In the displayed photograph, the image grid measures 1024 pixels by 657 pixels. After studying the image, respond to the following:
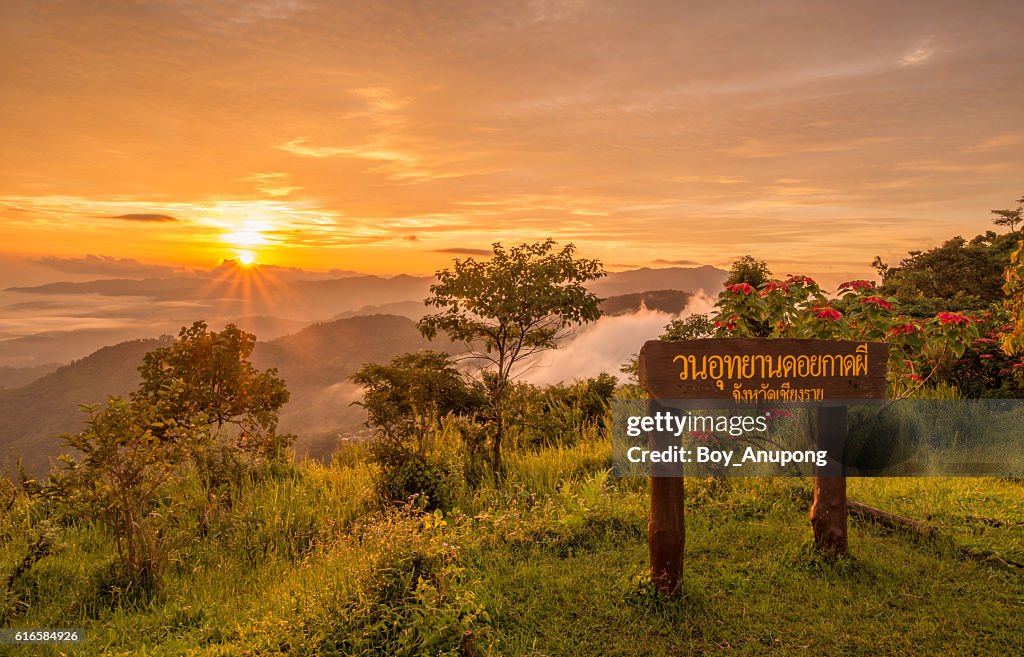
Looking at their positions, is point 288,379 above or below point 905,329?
below

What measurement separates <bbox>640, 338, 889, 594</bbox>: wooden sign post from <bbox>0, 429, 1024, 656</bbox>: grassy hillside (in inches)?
13.3

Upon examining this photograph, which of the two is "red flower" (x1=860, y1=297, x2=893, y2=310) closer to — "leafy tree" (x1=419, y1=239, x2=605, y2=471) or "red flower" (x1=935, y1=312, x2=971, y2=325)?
"red flower" (x1=935, y1=312, x2=971, y2=325)

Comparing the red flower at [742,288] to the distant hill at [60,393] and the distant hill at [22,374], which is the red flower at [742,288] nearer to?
the distant hill at [60,393]

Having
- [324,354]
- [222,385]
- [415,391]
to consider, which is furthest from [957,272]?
[324,354]

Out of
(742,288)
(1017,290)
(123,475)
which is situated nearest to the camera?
(123,475)

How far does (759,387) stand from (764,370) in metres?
0.14

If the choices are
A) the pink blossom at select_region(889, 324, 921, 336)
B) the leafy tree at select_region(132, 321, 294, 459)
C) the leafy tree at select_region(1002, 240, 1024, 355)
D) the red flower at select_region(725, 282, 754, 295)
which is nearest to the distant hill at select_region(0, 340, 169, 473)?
the leafy tree at select_region(132, 321, 294, 459)

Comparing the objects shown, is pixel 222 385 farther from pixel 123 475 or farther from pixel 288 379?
pixel 288 379

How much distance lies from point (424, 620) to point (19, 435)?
74076 millimetres

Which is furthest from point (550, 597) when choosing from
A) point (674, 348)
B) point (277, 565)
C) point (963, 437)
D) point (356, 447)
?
point (963, 437)

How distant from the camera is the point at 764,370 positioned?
5.18 meters

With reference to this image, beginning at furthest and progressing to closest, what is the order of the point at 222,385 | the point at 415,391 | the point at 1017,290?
1. the point at 222,385
2. the point at 415,391
3. the point at 1017,290

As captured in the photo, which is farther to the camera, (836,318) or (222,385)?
(222,385)

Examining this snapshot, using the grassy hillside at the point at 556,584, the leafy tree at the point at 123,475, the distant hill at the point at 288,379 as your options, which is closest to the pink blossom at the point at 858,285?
the grassy hillside at the point at 556,584
